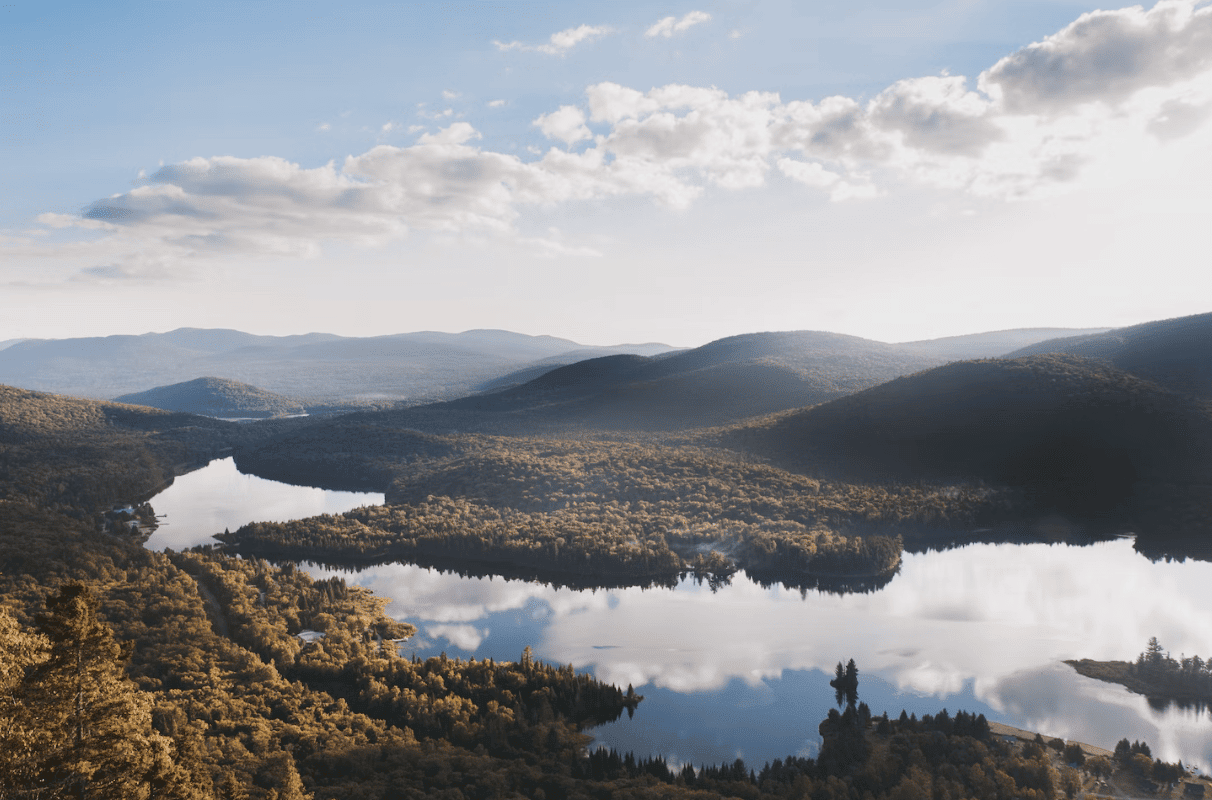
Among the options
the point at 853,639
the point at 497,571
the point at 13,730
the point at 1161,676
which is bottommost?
the point at 853,639

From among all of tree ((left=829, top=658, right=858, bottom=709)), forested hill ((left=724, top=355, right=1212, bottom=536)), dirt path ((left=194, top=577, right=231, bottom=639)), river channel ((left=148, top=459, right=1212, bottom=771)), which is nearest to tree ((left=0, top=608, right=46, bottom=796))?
river channel ((left=148, top=459, right=1212, bottom=771))

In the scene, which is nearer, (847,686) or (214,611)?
(847,686)

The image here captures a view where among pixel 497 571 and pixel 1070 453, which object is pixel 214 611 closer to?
pixel 497 571

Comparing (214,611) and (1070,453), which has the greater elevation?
(1070,453)

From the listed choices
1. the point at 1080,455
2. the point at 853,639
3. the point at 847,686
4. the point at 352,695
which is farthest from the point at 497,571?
the point at 1080,455

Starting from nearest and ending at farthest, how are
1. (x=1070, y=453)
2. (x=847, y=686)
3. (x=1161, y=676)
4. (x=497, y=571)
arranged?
(x=847, y=686)
(x=1161, y=676)
(x=497, y=571)
(x=1070, y=453)

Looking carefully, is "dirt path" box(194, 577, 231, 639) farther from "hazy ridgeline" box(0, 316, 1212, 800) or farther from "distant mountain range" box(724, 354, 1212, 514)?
"distant mountain range" box(724, 354, 1212, 514)
